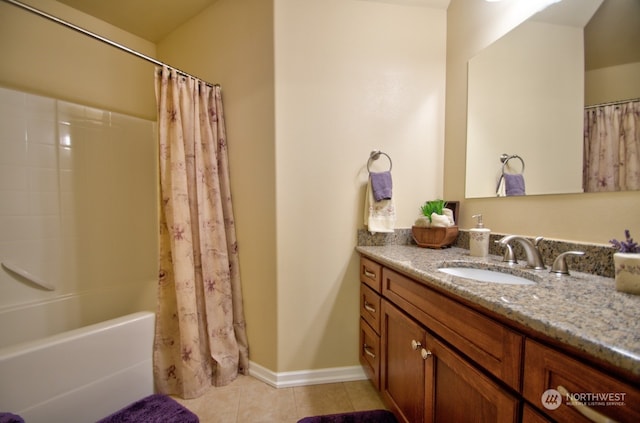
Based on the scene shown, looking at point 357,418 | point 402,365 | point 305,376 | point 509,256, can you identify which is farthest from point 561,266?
point 305,376

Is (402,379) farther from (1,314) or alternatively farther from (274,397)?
(1,314)

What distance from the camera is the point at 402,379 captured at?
104cm

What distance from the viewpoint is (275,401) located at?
1360 millimetres

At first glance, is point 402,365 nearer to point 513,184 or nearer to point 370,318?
point 370,318

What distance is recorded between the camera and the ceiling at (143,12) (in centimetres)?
169

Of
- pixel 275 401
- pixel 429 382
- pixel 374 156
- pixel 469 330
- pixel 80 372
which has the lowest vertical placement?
pixel 275 401

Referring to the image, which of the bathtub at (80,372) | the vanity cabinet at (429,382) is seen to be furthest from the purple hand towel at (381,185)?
the bathtub at (80,372)

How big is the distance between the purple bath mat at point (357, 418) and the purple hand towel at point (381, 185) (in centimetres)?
115

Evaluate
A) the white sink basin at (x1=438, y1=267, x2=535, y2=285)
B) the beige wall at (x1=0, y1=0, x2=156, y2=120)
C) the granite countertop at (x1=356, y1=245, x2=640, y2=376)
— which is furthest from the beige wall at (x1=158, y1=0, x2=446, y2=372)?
the beige wall at (x1=0, y1=0, x2=156, y2=120)

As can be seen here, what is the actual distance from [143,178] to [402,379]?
7.18ft

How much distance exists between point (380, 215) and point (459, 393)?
913 mm

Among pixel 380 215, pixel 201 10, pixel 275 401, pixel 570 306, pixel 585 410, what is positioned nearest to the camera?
pixel 585 410

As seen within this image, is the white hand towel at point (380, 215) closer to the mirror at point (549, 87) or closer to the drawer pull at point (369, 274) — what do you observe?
the drawer pull at point (369, 274)

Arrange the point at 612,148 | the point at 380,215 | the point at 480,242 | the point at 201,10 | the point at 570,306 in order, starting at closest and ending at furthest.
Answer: the point at 570,306, the point at 612,148, the point at 480,242, the point at 380,215, the point at 201,10
